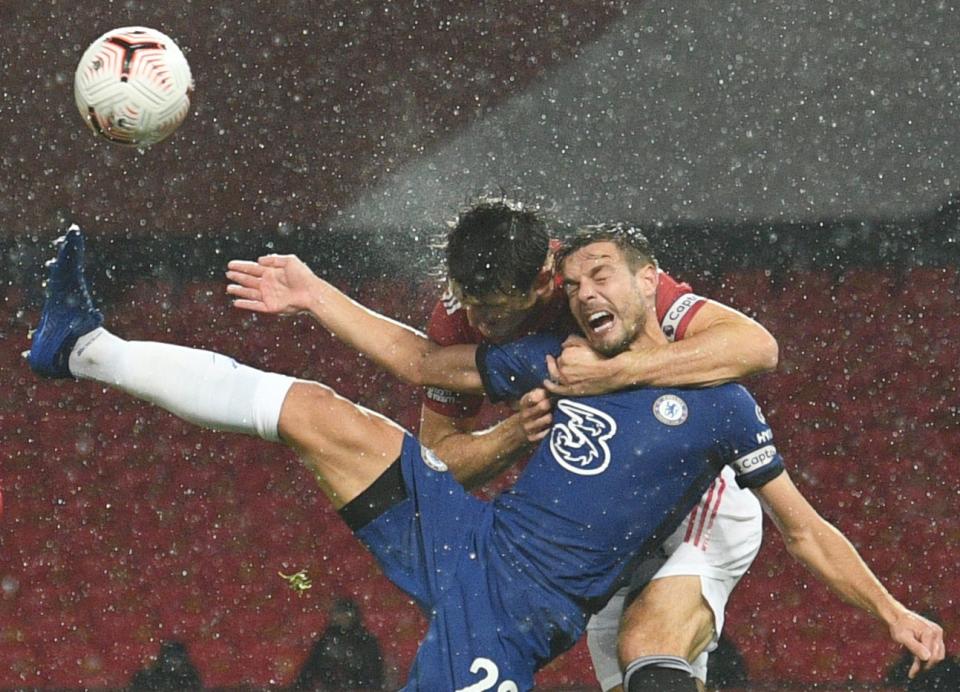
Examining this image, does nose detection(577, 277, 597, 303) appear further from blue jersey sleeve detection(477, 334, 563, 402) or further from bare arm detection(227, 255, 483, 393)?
bare arm detection(227, 255, 483, 393)

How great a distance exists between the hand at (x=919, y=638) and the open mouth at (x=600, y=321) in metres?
0.95

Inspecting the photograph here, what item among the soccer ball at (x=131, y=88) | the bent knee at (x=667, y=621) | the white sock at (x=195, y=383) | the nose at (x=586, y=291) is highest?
the soccer ball at (x=131, y=88)

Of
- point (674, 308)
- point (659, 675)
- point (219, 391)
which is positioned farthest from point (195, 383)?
point (659, 675)

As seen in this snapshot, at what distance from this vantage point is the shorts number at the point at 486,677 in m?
3.28

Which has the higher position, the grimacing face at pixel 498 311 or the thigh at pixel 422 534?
the grimacing face at pixel 498 311

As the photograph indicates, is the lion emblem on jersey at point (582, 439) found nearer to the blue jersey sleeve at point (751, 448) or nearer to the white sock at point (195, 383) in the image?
the blue jersey sleeve at point (751, 448)

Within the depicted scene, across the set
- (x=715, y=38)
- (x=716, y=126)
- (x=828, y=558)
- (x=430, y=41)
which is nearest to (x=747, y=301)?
(x=716, y=126)

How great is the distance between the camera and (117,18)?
6.91m

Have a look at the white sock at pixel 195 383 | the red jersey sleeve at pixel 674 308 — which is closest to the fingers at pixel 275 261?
the white sock at pixel 195 383

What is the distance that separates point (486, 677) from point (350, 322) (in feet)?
3.01

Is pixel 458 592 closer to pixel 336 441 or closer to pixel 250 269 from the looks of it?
pixel 336 441

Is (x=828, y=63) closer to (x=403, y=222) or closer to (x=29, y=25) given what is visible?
(x=403, y=222)

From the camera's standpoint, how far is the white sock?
10.7 feet

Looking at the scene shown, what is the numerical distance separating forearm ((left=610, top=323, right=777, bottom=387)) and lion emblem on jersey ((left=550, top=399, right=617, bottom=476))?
0.11 m
